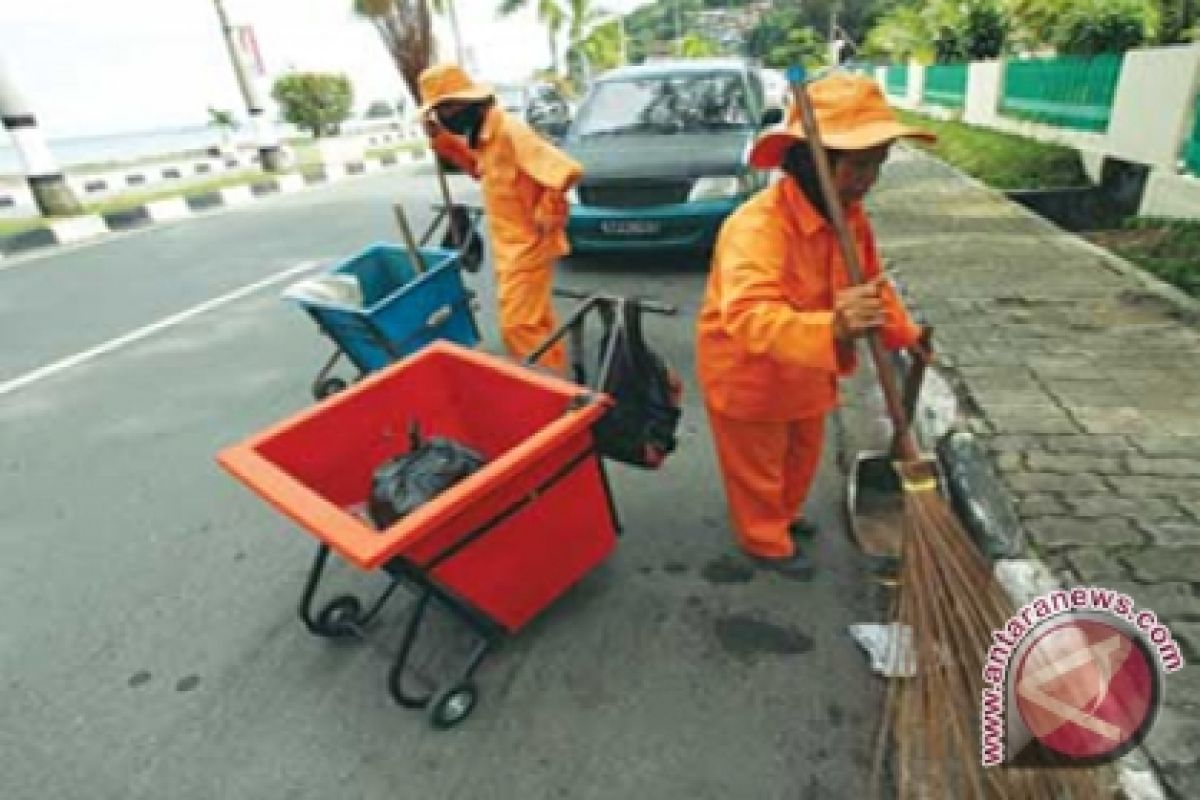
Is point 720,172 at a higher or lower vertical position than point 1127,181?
higher

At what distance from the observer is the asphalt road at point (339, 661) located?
1.63 m

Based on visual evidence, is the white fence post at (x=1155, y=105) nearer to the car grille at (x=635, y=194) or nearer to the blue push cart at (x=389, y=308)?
the car grille at (x=635, y=194)

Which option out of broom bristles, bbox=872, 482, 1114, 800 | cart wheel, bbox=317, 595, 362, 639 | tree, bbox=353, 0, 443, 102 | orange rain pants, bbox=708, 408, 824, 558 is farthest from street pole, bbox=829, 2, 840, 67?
cart wheel, bbox=317, 595, 362, 639

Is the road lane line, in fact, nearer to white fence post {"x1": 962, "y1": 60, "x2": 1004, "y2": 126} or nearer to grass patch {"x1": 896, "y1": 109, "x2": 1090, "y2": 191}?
grass patch {"x1": 896, "y1": 109, "x2": 1090, "y2": 191}

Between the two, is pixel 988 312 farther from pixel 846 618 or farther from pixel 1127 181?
pixel 1127 181

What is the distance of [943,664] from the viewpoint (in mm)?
1357

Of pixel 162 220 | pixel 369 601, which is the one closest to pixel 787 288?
pixel 369 601

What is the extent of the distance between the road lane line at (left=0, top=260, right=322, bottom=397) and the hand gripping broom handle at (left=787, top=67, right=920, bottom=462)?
4435mm

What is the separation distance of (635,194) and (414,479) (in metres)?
3.56

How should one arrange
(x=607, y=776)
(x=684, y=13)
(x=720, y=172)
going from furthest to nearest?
(x=684, y=13)
(x=720, y=172)
(x=607, y=776)

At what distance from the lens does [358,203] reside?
9.45 metres

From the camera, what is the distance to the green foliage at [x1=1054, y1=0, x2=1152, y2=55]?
19.9ft

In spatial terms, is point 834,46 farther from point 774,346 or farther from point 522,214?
point 774,346

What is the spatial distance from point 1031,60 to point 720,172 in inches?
212
